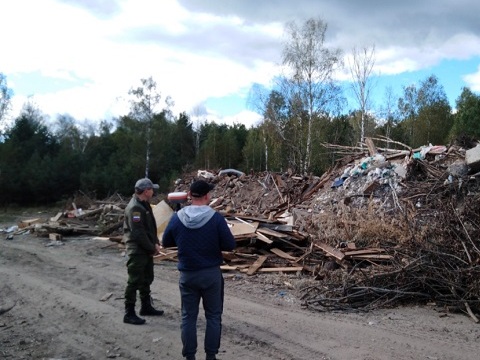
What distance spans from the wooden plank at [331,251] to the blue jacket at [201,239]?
460 cm

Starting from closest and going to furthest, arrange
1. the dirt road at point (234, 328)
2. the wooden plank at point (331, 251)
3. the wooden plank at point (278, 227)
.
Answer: the dirt road at point (234, 328) → the wooden plank at point (331, 251) → the wooden plank at point (278, 227)

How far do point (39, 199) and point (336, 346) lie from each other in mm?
29776

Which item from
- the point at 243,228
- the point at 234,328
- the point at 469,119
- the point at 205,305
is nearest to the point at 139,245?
the point at 234,328

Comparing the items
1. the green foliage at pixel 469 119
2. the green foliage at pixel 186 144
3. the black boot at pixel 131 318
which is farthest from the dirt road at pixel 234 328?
the green foliage at pixel 469 119

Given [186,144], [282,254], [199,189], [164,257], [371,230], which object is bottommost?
[164,257]

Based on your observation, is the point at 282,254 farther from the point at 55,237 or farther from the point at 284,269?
the point at 55,237

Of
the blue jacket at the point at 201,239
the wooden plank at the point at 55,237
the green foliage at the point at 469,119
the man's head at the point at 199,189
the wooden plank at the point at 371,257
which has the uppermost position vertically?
the green foliage at the point at 469,119

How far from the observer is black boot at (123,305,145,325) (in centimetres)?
559

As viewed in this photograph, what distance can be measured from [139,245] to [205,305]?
1.78 metres

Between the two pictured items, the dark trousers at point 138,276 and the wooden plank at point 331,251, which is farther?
the wooden plank at point 331,251

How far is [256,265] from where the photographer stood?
8.96 m

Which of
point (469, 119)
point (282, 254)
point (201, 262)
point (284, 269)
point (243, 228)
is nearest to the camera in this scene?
point (201, 262)

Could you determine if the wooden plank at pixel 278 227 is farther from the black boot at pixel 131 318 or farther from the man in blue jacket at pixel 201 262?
the man in blue jacket at pixel 201 262

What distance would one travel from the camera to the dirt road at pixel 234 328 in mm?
4770
